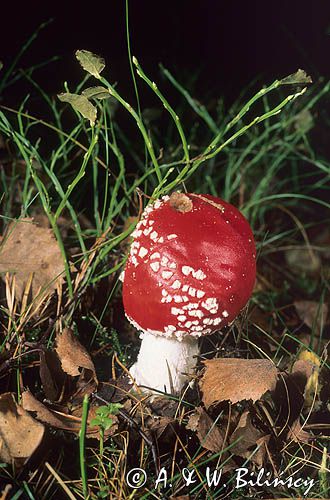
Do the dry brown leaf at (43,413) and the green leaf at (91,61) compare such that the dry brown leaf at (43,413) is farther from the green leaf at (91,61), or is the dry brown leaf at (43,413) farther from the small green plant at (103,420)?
the green leaf at (91,61)

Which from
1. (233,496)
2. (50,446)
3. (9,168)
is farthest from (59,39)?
(233,496)

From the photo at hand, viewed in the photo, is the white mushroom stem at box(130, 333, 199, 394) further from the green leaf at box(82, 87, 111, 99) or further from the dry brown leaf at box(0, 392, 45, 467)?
A: the green leaf at box(82, 87, 111, 99)

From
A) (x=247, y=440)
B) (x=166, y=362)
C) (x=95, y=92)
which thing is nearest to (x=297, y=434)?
(x=247, y=440)

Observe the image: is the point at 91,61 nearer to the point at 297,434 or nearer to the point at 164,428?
the point at 164,428

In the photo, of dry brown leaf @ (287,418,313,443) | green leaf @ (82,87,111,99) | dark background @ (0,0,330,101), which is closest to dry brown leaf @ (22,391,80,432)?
dry brown leaf @ (287,418,313,443)

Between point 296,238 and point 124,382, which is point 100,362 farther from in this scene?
point 296,238

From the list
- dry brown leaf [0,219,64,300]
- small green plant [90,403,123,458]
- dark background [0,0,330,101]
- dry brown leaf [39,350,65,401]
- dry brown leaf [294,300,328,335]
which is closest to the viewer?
small green plant [90,403,123,458]
